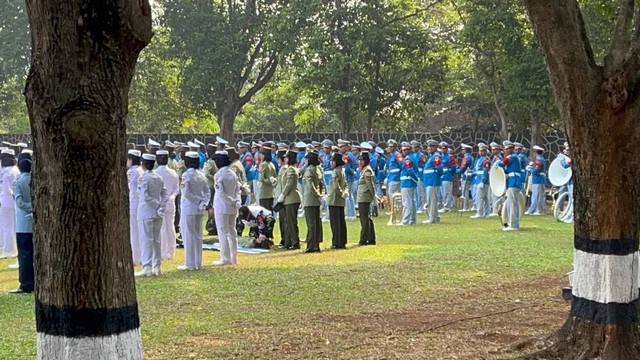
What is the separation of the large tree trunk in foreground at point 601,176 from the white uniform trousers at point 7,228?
1075 cm

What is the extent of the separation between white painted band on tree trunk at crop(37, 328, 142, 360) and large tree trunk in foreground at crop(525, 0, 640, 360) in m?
3.74

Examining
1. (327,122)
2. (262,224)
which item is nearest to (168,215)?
(262,224)

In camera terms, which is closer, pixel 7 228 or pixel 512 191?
pixel 7 228

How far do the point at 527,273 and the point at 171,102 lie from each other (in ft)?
80.6

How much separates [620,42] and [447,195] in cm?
1826

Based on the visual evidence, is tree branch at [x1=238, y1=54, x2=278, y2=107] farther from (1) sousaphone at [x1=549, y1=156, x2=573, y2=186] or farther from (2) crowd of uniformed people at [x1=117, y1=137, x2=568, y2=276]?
(1) sousaphone at [x1=549, y1=156, x2=573, y2=186]

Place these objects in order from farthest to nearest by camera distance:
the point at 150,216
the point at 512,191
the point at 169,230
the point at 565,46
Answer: the point at 512,191 < the point at 169,230 < the point at 150,216 < the point at 565,46

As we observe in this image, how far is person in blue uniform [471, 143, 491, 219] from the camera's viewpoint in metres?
21.7

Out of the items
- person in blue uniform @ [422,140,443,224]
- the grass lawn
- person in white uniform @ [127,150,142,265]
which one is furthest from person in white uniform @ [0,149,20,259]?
person in blue uniform @ [422,140,443,224]

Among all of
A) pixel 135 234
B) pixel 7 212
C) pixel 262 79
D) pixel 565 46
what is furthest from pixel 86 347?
pixel 262 79

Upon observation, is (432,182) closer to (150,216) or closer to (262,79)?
(150,216)

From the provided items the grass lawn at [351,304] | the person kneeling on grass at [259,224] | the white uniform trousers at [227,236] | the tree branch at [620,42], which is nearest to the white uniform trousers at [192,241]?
the grass lawn at [351,304]

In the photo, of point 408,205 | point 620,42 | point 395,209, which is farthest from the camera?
point 395,209

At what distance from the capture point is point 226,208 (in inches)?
504
